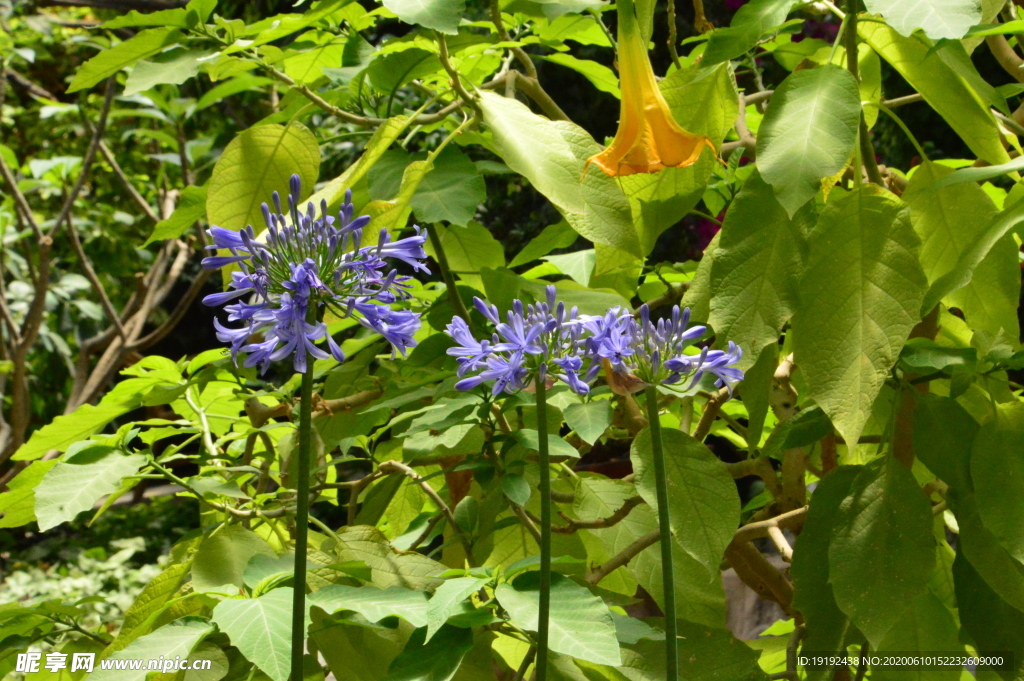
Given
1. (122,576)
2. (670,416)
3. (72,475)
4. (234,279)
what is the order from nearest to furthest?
(234,279) < (72,475) < (670,416) < (122,576)

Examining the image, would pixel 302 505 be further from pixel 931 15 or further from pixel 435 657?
pixel 931 15

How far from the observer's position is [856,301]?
0.50 metres

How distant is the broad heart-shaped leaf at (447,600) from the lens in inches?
16.2

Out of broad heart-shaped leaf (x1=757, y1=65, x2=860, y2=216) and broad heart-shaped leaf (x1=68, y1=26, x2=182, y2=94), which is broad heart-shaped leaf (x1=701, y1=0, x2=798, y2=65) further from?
broad heart-shaped leaf (x1=68, y1=26, x2=182, y2=94)

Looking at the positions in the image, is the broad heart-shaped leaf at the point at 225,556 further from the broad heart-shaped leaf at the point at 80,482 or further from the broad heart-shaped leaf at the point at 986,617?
the broad heart-shaped leaf at the point at 986,617

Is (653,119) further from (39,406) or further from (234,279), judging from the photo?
(39,406)

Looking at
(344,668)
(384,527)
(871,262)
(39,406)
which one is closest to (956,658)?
(871,262)

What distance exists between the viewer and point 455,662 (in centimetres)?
44

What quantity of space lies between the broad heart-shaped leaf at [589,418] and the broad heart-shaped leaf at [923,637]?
0.85 ft

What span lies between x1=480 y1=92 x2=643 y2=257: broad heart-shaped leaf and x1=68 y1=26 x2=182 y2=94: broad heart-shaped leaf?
10.7 inches

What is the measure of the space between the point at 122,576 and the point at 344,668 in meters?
2.76

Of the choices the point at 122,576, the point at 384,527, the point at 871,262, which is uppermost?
the point at 871,262

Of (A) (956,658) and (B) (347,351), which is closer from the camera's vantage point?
(A) (956,658)

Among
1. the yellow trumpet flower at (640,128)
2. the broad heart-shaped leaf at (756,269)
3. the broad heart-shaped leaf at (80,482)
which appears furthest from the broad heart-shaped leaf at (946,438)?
the broad heart-shaped leaf at (80,482)
